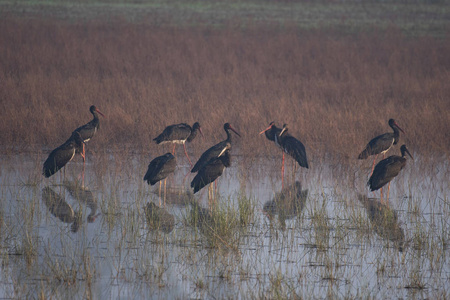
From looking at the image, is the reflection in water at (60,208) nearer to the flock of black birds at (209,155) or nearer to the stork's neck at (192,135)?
the flock of black birds at (209,155)

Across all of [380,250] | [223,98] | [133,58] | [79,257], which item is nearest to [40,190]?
[79,257]

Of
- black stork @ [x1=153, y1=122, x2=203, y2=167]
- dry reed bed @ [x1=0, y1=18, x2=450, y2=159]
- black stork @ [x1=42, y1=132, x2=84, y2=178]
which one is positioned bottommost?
black stork @ [x1=42, y1=132, x2=84, y2=178]

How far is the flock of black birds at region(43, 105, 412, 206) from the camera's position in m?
8.54

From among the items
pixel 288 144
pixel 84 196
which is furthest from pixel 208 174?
pixel 288 144

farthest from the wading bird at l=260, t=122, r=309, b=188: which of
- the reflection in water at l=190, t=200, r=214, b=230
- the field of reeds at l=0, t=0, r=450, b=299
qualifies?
the reflection in water at l=190, t=200, r=214, b=230

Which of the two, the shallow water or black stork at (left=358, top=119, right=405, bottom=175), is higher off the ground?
black stork at (left=358, top=119, right=405, bottom=175)

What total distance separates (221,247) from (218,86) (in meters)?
10.9

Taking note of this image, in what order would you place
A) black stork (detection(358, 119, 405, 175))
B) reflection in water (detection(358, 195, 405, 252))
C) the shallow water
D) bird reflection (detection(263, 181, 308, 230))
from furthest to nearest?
black stork (detection(358, 119, 405, 175)) → bird reflection (detection(263, 181, 308, 230)) → reflection in water (detection(358, 195, 405, 252)) → the shallow water

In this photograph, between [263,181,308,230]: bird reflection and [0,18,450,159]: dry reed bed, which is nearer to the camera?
[263,181,308,230]: bird reflection

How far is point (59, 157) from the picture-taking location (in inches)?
368

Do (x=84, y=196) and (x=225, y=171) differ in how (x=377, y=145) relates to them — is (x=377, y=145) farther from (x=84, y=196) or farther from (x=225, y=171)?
(x=84, y=196)

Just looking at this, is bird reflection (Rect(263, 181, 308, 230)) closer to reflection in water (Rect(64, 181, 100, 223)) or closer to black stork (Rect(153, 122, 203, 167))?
reflection in water (Rect(64, 181, 100, 223))

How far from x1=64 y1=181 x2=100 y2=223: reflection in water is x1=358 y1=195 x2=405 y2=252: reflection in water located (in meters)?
3.25

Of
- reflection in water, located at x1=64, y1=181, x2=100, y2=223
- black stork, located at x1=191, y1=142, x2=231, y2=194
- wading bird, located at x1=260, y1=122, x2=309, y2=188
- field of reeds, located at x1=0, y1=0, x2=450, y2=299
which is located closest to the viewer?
field of reeds, located at x1=0, y1=0, x2=450, y2=299
